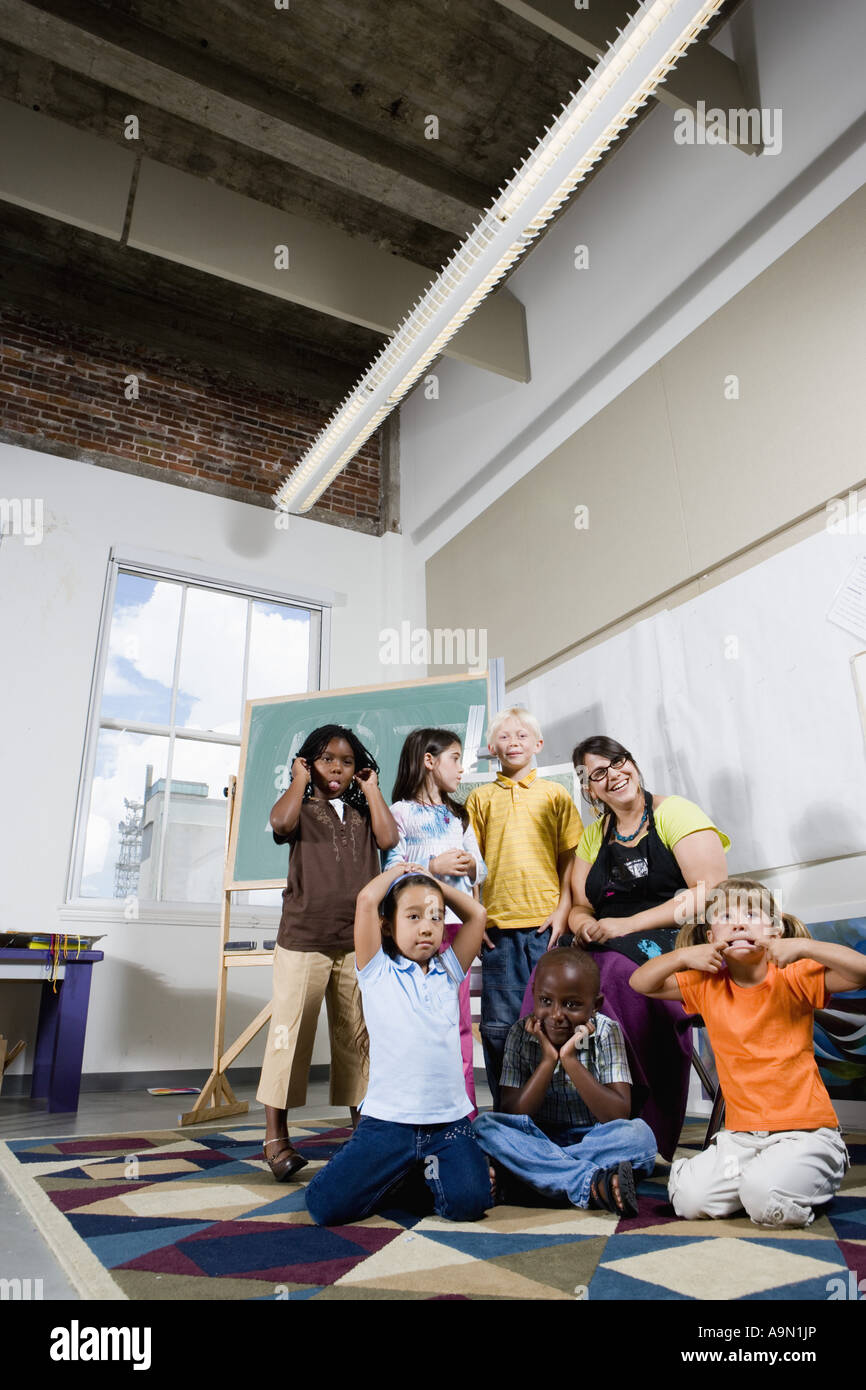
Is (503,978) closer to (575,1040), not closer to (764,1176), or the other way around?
(575,1040)

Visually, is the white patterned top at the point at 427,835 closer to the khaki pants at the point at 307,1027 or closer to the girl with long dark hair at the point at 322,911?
the girl with long dark hair at the point at 322,911

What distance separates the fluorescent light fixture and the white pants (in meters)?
2.72

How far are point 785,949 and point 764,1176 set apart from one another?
A: 365mm

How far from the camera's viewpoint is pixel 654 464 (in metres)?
3.68

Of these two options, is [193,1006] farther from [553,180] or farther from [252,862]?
[553,180]

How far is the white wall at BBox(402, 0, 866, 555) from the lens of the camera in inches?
122

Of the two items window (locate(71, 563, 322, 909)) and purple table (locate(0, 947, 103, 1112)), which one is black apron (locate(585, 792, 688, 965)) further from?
window (locate(71, 563, 322, 909))

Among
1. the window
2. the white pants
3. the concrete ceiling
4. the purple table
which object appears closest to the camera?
the white pants

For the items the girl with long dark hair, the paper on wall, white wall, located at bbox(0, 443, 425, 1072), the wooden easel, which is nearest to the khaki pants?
the girl with long dark hair

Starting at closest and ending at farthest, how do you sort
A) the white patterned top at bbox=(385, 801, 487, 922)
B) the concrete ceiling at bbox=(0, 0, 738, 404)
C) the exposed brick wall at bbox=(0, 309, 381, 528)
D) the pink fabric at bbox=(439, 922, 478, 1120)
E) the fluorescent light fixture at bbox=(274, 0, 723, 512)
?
1. the pink fabric at bbox=(439, 922, 478, 1120)
2. the white patterned top at bbox=(385, 801, 487, 922)
3. the fluorescent light fixture at bbox=(274, 0, 723, 512)
4. the concrete ceiling at bbox=(0, 0, 738, 404)
5. the exposed brick wall at bbox=(0, 309, 381, 528)

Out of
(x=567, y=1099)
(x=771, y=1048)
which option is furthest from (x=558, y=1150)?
(x=771, y=1048)

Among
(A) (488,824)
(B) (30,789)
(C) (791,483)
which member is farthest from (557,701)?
(B) (30,789)

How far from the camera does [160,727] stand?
4.69 m

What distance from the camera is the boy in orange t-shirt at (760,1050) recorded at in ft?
4.61
